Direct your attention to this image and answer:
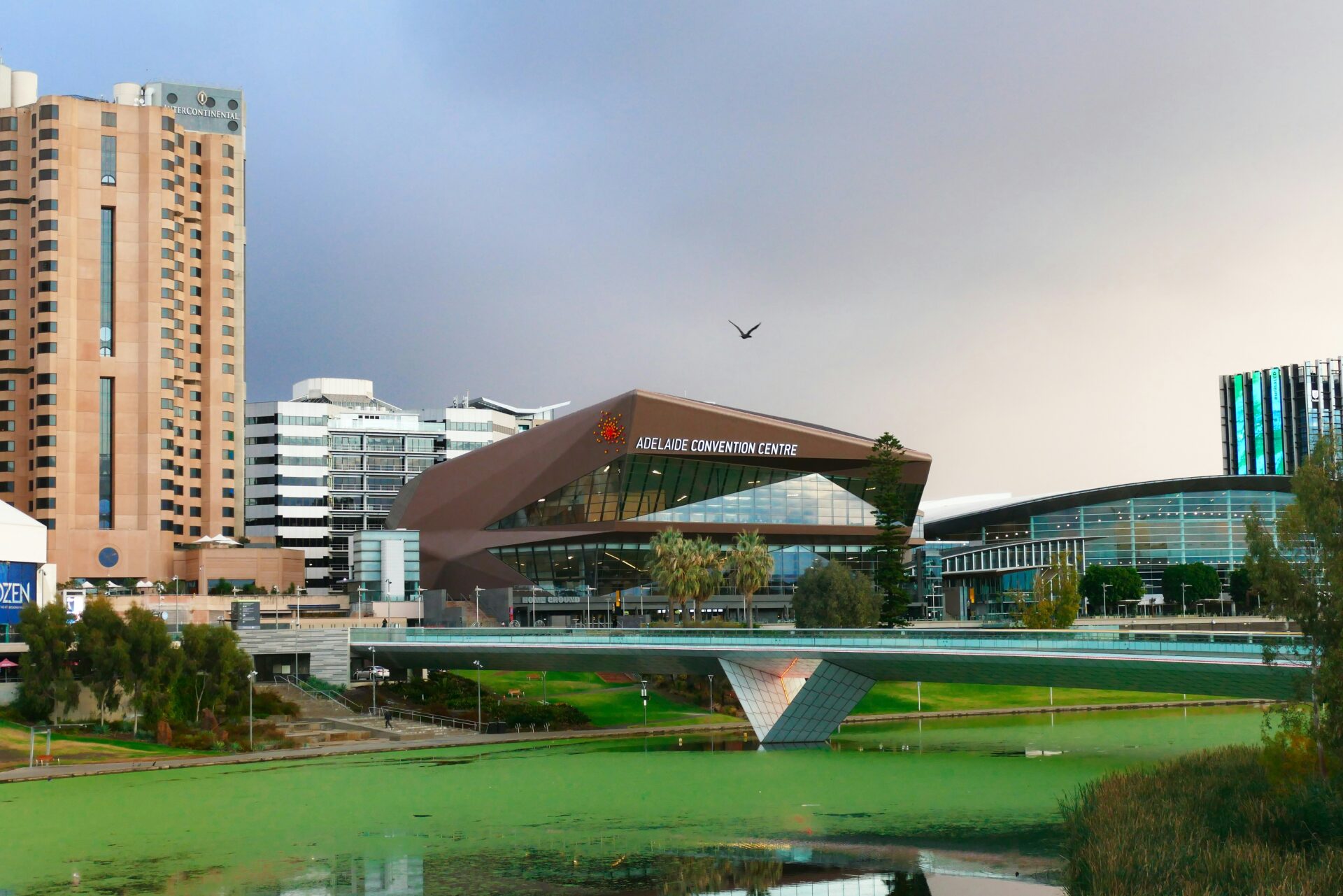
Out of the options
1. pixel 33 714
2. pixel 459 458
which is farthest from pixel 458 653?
pixel 459 458

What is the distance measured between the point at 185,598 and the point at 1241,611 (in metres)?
121

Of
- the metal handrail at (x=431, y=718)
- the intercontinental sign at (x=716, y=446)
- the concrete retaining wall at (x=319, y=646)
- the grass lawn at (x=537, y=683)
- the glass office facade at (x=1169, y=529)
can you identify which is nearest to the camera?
the metal handrail at (x=431, y=718)

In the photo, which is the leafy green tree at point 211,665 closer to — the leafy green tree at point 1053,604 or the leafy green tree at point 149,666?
the leafy green tree at point 149,666

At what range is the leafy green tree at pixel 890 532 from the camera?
124125 mm

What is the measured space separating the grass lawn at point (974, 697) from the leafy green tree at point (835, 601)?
5784 mm

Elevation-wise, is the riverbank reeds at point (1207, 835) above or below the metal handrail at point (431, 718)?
above

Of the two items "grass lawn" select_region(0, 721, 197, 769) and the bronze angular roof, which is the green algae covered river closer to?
"grass lawn" select_region(0, 721, 197, 769)

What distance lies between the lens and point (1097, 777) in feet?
205

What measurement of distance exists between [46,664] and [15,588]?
10.8 metres

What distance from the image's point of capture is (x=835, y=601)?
388 feet

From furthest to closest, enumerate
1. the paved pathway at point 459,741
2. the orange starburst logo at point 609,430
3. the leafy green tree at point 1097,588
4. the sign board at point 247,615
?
the leafy green tree at point 1097,588
the orange starburst logo at point 609,430
the sign board at point 247,615
the paved pathway at point 459,741

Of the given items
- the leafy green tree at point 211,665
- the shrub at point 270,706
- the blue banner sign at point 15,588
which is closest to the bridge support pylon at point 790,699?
the shrub at point 270,706

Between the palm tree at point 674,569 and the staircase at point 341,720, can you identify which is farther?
the palm tree at point 674,569

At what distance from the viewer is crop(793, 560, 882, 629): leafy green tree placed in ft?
385
